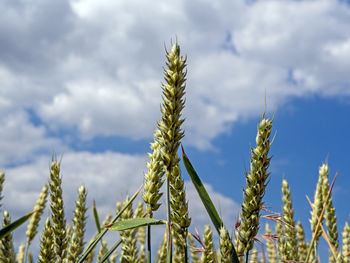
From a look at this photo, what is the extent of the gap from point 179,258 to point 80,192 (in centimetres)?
102

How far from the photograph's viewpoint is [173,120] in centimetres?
189

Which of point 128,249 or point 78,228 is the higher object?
point 78,228

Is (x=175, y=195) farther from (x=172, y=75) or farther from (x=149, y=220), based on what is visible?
(x=172, y=75)

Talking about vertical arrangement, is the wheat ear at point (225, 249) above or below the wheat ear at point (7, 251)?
below

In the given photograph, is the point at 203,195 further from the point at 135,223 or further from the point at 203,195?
the point at 135,223

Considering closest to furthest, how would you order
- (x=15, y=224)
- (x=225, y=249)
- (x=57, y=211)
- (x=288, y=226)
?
(x=15, y=224) → (x=225, y=249) → (x=57, y=211) → (x=288, y=226)

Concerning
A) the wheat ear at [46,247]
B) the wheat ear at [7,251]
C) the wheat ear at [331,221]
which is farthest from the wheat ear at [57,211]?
the wheat ear at [331,221]

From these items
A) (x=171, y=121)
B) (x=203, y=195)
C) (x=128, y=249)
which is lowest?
(x=128, y=249)

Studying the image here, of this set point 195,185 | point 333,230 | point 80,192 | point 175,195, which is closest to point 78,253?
point 80,192

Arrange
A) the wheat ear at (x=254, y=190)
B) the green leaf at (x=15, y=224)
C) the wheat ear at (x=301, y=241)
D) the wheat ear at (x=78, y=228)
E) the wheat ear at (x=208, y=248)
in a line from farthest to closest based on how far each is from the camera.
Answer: the wheat ear at (x=301, y=241) → the wheat ear at (x=78, y=228) → the wheat ear at (x=208, y=248) → the wheat ear at (x=254, y=190) → the green leaf at (x=15, y=224)

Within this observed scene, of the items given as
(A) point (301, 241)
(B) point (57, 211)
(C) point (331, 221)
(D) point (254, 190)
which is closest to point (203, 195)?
(D) point (254, 190)

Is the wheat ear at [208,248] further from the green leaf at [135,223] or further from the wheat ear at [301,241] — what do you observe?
the wheat ear at [301,241]

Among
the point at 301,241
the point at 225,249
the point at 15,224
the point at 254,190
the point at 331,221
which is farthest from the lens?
the point at 301,241

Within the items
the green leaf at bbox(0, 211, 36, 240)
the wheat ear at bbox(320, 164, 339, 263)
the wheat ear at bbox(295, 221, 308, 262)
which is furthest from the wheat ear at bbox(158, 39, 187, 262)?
the wheat ear at bbox(295, 221, 308, 262)
